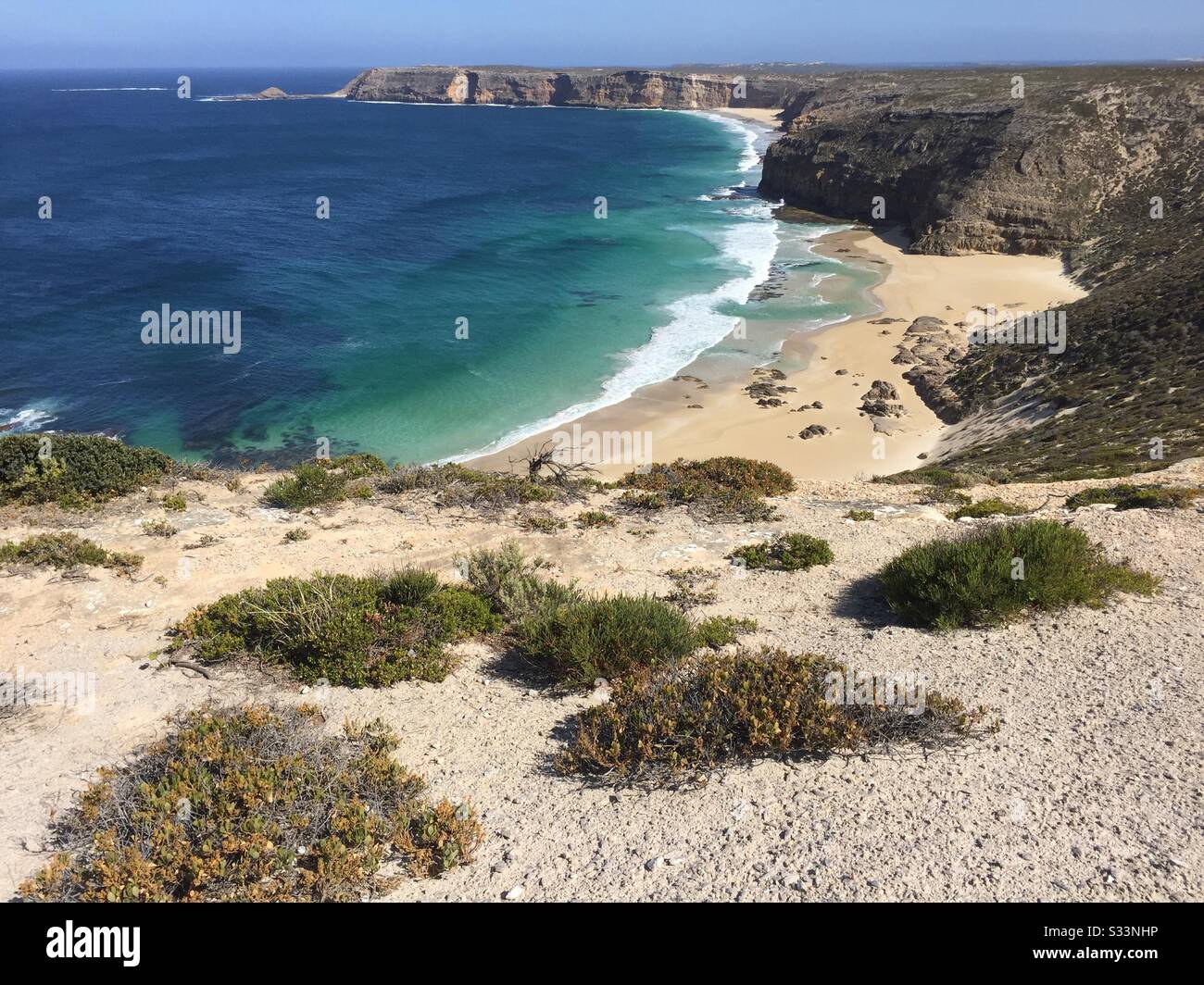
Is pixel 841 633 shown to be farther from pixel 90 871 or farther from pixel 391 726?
pixel 90 871

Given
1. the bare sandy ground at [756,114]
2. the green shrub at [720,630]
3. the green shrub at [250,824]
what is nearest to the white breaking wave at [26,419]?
the green shrub at [250,824]

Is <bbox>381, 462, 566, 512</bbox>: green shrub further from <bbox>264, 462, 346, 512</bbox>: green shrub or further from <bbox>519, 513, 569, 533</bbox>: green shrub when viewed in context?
<bbox>264, 462, 346, 512</bbox>: green shrub

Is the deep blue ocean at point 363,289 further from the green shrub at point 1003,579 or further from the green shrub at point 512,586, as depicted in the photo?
the green shrub at point 1003,579

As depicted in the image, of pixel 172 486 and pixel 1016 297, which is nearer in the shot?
pixel 172 486

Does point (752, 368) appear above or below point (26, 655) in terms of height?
above

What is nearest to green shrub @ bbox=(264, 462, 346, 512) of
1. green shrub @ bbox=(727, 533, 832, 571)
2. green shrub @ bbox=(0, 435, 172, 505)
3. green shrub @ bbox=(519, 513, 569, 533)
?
green shrub @ bbox=(0, 435, 172, 505)
